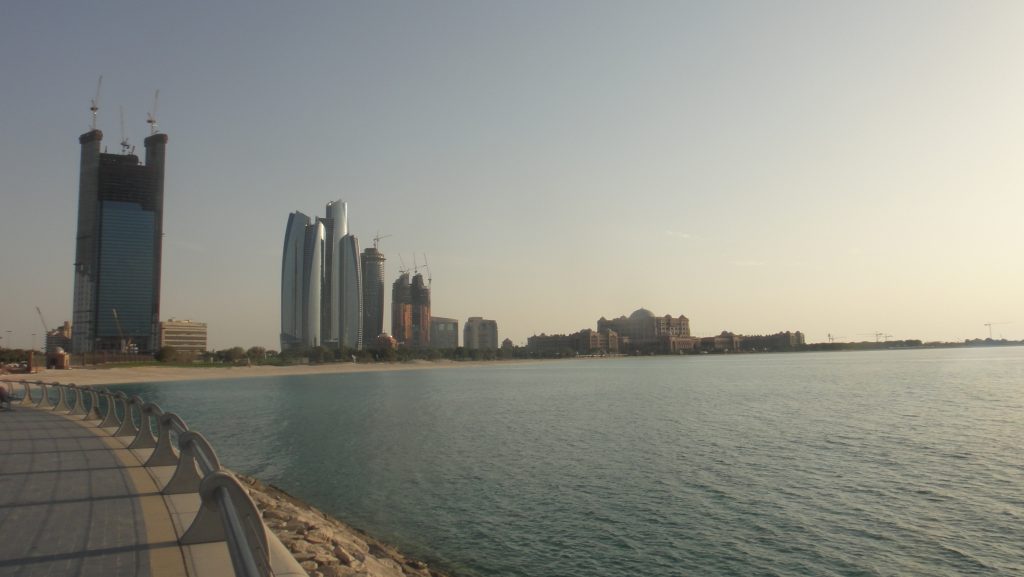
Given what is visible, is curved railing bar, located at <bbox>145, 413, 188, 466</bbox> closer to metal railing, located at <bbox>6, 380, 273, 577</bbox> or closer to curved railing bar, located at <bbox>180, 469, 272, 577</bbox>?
metal railing, located at <bbox>6, 380, 273, 577</bbox>

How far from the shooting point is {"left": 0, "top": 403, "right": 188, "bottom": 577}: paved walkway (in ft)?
27.0

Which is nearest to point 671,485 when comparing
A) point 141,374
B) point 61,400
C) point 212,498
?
point 212,498

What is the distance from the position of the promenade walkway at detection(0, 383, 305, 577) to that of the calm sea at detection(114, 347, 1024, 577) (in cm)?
791

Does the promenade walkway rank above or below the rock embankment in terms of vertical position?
above

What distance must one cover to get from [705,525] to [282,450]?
25.1 m

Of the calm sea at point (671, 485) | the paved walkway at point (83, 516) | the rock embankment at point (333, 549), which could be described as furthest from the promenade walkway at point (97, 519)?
the calm sea at point (671, 485)

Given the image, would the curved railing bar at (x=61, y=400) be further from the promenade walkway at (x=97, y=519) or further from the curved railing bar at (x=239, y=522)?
the curved railing bar at (x=239, y=522)

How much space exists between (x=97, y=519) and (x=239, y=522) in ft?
21.6

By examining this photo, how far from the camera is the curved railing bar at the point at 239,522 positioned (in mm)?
5035

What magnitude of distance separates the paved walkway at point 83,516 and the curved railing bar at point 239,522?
1.73 m

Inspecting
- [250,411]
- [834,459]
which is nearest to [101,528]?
[834,459]

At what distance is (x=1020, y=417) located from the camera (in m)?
43.6

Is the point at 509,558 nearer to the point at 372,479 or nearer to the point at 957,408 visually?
the point at 372,479

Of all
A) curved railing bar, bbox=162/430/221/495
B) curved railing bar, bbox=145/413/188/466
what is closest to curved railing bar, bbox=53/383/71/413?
curved railing bar, bbox=145/413/188/466
